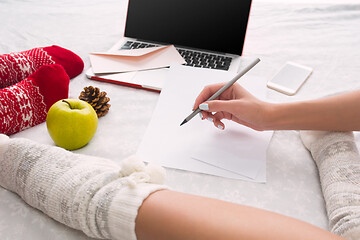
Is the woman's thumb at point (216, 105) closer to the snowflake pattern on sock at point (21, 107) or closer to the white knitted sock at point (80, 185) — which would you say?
the white knitted sock at point (80, 185)

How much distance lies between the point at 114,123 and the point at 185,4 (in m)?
0.45

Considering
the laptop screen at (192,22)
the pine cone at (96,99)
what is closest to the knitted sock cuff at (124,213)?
the pine cone at (96,99)

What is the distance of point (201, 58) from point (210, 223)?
0.59 metres

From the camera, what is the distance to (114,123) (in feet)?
2.48

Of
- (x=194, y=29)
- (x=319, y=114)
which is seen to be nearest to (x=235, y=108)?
(x=319, y=114)

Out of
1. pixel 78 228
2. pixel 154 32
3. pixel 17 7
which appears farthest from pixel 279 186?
pixel 17 7

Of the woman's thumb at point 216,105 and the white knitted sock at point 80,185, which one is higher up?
the woman's thumb at point 216,105

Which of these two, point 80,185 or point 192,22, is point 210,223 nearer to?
point 80,185

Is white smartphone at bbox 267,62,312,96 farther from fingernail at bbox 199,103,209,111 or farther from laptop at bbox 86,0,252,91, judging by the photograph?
fingernail at bbox 199,103,209,111

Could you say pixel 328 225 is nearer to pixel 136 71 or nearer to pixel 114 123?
pixel 114 123

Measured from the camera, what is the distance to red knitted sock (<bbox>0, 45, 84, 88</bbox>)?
829mm

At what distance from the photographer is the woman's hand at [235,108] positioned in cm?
69

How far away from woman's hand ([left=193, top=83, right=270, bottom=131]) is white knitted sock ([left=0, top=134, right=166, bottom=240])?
19 centimetres

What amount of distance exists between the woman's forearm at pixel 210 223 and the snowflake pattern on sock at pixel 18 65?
511 millimetres
